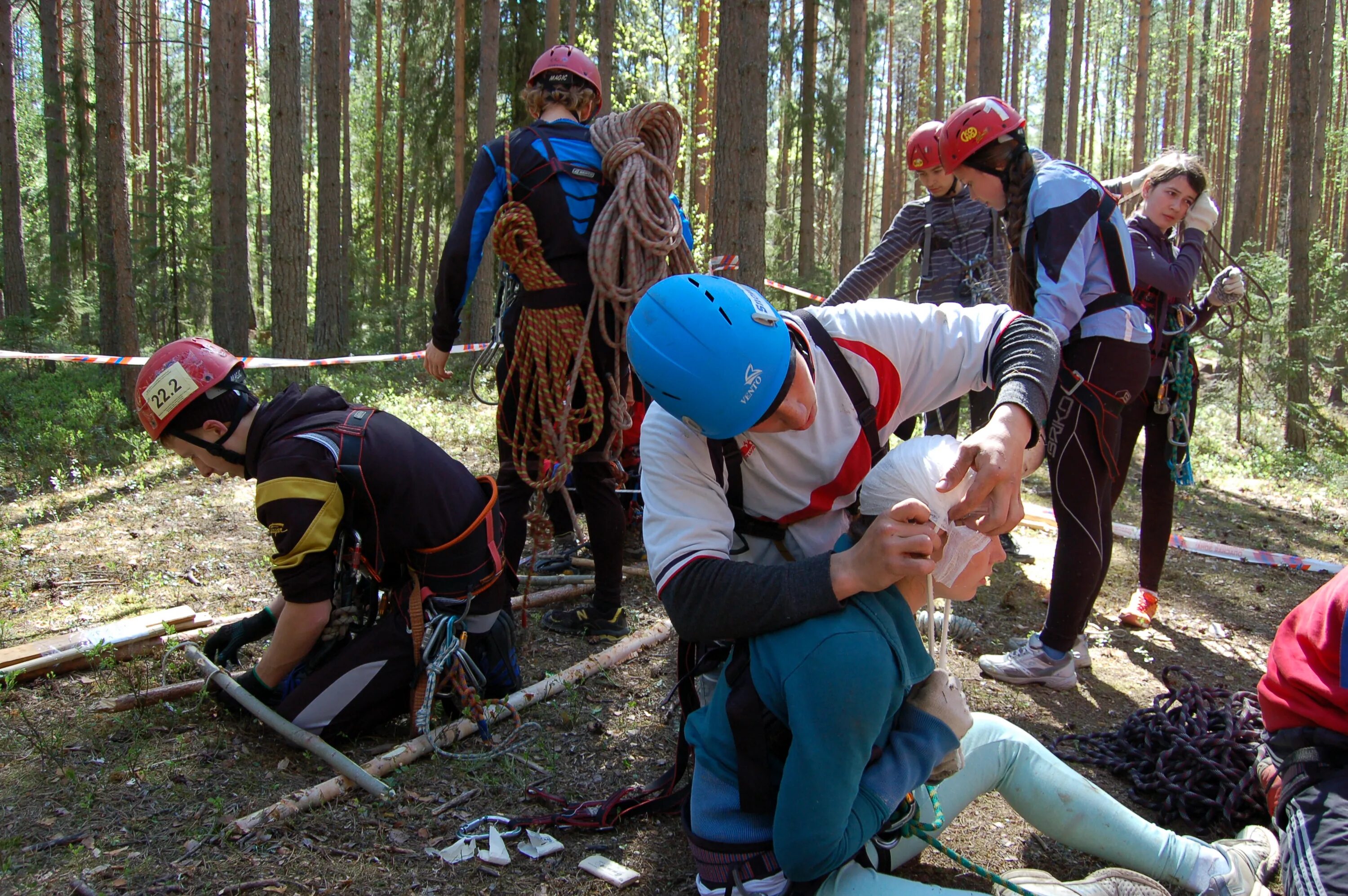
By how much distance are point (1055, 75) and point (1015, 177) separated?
36.9 ft

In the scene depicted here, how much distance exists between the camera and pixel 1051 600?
346 cm

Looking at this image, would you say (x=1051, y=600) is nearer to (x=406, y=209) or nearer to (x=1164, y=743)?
(x=1164, y=743)

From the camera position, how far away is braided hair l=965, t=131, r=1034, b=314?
10.7ft

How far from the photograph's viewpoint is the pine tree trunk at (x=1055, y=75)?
1259 cm

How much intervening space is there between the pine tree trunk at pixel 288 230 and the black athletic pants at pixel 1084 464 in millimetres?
8814

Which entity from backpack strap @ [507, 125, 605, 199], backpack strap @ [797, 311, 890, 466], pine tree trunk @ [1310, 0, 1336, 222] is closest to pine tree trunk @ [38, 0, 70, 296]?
backpack strap @ [507, 125, 605, 199]

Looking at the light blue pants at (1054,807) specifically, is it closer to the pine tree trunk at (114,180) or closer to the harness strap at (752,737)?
the harness strap at (752,737)

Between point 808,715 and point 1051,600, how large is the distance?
2.19 meters

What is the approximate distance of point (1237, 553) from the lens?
17.7 feet

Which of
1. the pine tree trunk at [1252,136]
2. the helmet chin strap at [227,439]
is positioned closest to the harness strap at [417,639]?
the helmet chin strap at [227,439]

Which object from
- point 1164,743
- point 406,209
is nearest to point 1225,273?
point 1164,743

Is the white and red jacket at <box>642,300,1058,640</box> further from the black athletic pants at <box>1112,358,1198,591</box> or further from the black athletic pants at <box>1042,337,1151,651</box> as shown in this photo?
the black athletic pants at <box>1112,358,1198,591</box>

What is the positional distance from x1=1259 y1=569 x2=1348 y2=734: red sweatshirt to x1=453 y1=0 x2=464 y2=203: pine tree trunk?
15.7 meters

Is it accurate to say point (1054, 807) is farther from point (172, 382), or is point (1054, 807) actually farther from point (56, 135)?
point (56, 135)
